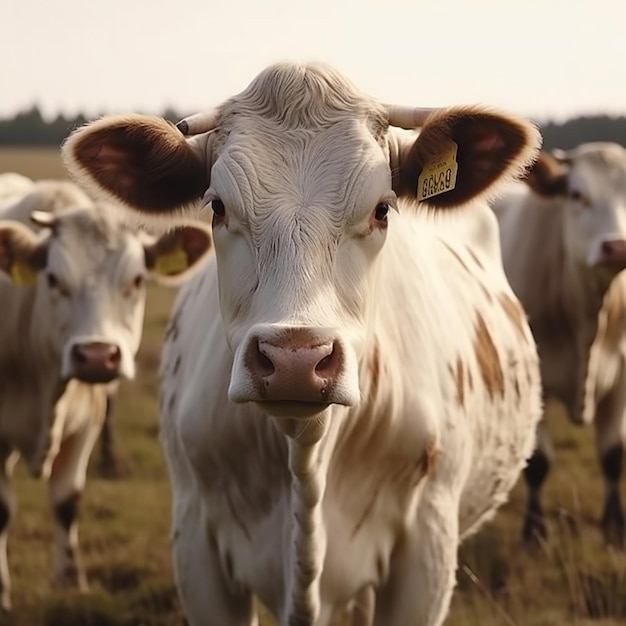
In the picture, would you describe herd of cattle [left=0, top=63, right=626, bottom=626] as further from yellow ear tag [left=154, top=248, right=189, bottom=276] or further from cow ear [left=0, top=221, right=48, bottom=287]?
cow ear [left=0, top=221, right=48, bottom=287]

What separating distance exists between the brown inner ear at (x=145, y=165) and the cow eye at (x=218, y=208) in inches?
9.8

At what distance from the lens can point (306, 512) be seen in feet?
9.33

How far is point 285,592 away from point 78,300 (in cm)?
263

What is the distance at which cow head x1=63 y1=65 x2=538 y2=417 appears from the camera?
2275 millimetres

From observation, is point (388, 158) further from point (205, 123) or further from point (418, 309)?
point (418, 309)

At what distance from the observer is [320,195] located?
2.49 m

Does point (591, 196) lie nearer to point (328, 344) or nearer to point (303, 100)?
point (303, 100)

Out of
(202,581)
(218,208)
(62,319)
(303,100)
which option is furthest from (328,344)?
(62,319)

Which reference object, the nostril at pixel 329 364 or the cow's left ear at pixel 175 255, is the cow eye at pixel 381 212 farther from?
the cow's left ear at pixel 175 255

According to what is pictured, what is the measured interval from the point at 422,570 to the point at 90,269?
280 centimetres

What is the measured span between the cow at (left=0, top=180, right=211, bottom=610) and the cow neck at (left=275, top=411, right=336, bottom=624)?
2.38 m

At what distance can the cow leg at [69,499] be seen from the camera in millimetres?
5566

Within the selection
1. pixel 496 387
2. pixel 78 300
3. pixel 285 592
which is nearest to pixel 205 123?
pixel 285 592

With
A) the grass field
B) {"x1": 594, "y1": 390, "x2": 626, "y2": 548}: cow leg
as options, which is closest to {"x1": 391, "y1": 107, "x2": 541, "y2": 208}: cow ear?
the grass field
